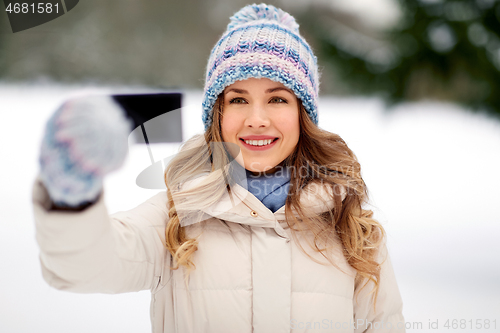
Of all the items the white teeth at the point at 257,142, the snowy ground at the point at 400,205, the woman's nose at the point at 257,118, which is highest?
the woman's nose at the point at 257,118

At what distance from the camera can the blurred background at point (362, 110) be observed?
2.86 ft

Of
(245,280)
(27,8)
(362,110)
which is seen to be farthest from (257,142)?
(27,8)

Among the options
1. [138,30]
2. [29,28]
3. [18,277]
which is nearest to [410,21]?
[138,30]

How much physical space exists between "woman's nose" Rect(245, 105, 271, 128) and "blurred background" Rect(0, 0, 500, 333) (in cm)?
16

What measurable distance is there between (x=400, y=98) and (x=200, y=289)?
65 cm

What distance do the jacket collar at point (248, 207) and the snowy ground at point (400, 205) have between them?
0.16m

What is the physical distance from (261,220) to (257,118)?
224 mm

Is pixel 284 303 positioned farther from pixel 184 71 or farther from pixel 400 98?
pixel 184 71

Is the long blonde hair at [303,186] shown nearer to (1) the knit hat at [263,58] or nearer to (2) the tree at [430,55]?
(1) the knit hat at [263,58]

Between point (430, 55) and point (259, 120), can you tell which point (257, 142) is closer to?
point (259, 120)

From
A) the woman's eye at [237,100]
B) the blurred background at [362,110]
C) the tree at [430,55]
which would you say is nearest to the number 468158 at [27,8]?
the blurred background at [362,110]

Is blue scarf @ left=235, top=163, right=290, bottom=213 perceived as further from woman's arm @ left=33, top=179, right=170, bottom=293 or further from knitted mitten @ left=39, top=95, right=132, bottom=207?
knitted mitten @ left=39, top=95, right=132, bottom=207


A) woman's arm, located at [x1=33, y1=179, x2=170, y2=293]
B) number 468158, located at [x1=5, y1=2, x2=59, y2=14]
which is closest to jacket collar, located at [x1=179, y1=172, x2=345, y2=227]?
woman's arm, located at [x1=33, y1=179, x2=170, y2=293]

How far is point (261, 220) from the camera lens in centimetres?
77
